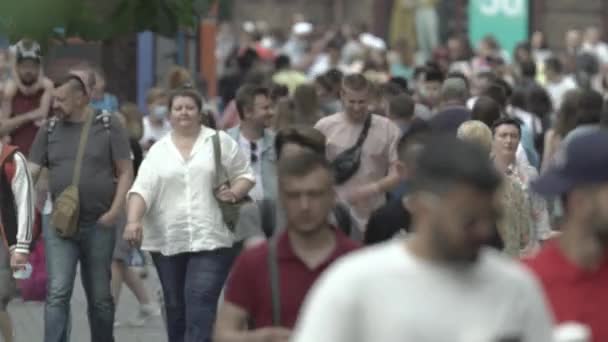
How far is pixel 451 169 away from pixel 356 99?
7.70 meters

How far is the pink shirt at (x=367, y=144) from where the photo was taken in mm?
12109

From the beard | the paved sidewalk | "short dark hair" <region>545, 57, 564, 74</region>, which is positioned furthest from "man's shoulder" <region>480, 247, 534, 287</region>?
"short dark hair" <region>545, 57, 564, 74</region>

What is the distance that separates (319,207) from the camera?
6574mm

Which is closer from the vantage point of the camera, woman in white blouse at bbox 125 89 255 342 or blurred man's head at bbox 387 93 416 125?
woman in white blouse at bbox 125 89 255 342

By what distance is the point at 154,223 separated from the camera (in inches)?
433

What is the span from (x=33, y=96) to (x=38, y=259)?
1275 millimetres

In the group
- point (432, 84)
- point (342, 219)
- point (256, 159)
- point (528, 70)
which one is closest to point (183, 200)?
point (256, 159)

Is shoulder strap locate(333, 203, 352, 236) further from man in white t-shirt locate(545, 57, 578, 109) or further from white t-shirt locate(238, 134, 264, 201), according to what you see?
man in white t-shirt locate(545, 57, 578, 109)

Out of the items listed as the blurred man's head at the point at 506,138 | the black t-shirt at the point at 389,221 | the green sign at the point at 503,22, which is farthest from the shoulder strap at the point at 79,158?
the green sign at the point at 503,22

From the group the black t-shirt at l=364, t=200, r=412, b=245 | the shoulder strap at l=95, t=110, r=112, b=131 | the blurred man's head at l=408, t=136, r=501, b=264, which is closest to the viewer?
the blurred man's head at l=408, t=136, r=501, b=264

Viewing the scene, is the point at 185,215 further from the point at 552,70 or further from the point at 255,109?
the point at 552,70

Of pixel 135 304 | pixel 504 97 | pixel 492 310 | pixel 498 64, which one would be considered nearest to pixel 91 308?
pixel 135 304

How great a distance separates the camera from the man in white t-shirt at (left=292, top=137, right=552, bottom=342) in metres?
4.54

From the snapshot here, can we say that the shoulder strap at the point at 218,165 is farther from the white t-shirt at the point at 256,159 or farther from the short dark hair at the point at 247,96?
the short dark hair at the point at 247,96
